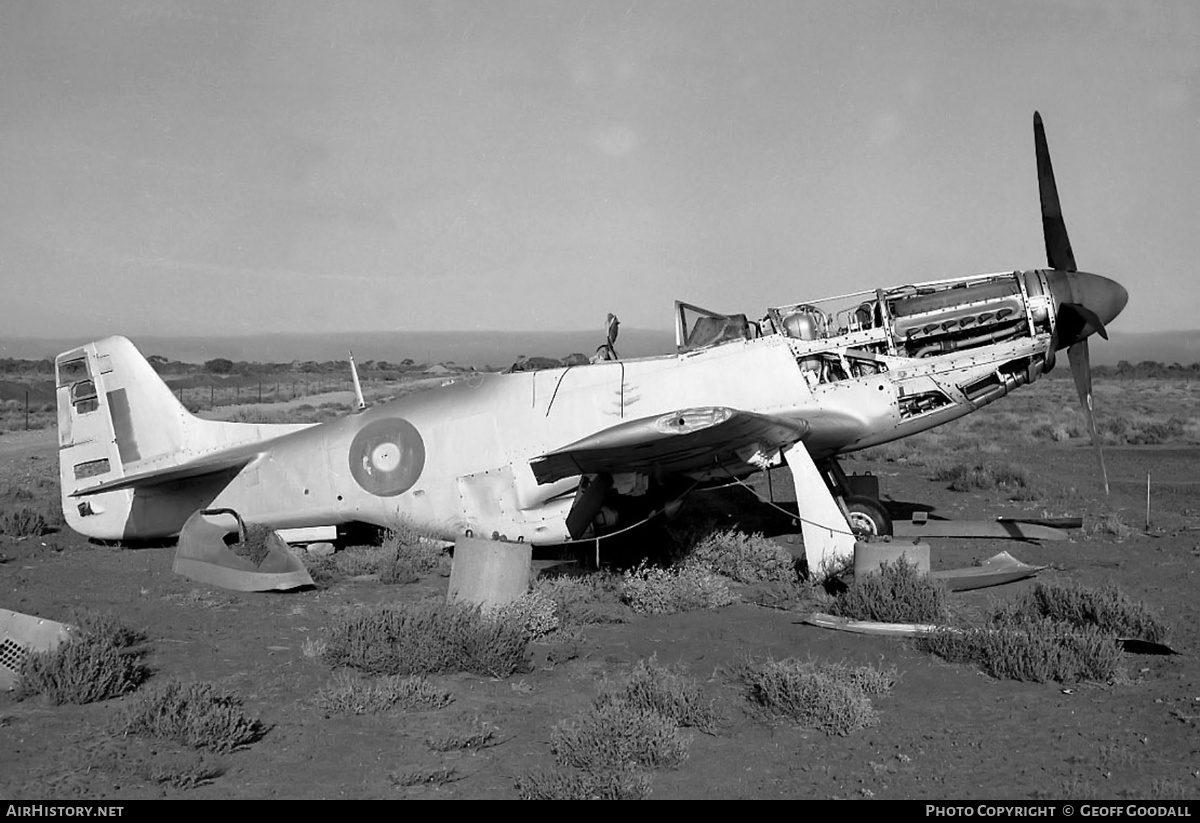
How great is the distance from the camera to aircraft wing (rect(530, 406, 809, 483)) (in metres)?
7.88

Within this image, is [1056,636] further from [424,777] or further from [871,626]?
[424,777]

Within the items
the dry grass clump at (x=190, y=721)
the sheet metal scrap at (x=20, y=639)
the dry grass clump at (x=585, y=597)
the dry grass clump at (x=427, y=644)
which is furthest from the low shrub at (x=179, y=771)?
the dry grass clump at (x=585, y=597)

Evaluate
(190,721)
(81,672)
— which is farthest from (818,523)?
(81,672)

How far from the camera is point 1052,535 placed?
11.0 m

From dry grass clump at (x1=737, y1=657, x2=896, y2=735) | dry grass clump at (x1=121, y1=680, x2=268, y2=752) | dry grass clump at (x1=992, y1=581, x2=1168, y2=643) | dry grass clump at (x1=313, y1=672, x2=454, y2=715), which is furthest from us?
dry grass clump at (x1=992, y1=581, x2=1168, y2=643)

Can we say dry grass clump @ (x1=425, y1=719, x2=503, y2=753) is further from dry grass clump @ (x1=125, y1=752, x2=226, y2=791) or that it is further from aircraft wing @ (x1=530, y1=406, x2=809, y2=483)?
aircraft wing @ (x1=530, y1=406, x2=809, y2=483)

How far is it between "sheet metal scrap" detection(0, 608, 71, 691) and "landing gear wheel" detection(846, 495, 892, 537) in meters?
7.59

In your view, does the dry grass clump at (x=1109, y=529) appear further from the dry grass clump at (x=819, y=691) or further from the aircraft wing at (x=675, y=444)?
the dry grass clump at (x=819, y=691)

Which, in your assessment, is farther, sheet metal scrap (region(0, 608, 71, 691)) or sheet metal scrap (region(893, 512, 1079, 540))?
sheet metal scrap (region(893, 512, 1079, 540))

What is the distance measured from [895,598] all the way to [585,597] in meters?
2.84

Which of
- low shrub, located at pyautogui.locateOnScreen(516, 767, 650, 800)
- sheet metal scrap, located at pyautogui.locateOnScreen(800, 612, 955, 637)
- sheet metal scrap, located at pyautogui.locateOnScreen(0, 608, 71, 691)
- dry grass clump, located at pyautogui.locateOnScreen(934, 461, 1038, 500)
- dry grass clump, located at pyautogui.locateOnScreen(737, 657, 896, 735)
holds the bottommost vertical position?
dry grass clump, located at pyautogui.locateOnScreen(934, 461, 1038, 500)

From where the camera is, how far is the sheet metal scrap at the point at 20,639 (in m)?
6.14

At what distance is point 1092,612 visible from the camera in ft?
23.5

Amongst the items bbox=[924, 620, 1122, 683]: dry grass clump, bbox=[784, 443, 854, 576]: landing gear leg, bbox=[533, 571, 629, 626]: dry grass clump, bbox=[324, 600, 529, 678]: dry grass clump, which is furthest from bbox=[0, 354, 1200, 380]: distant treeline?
bbox=[924, 620, 1122, 683]: dry grass clump
